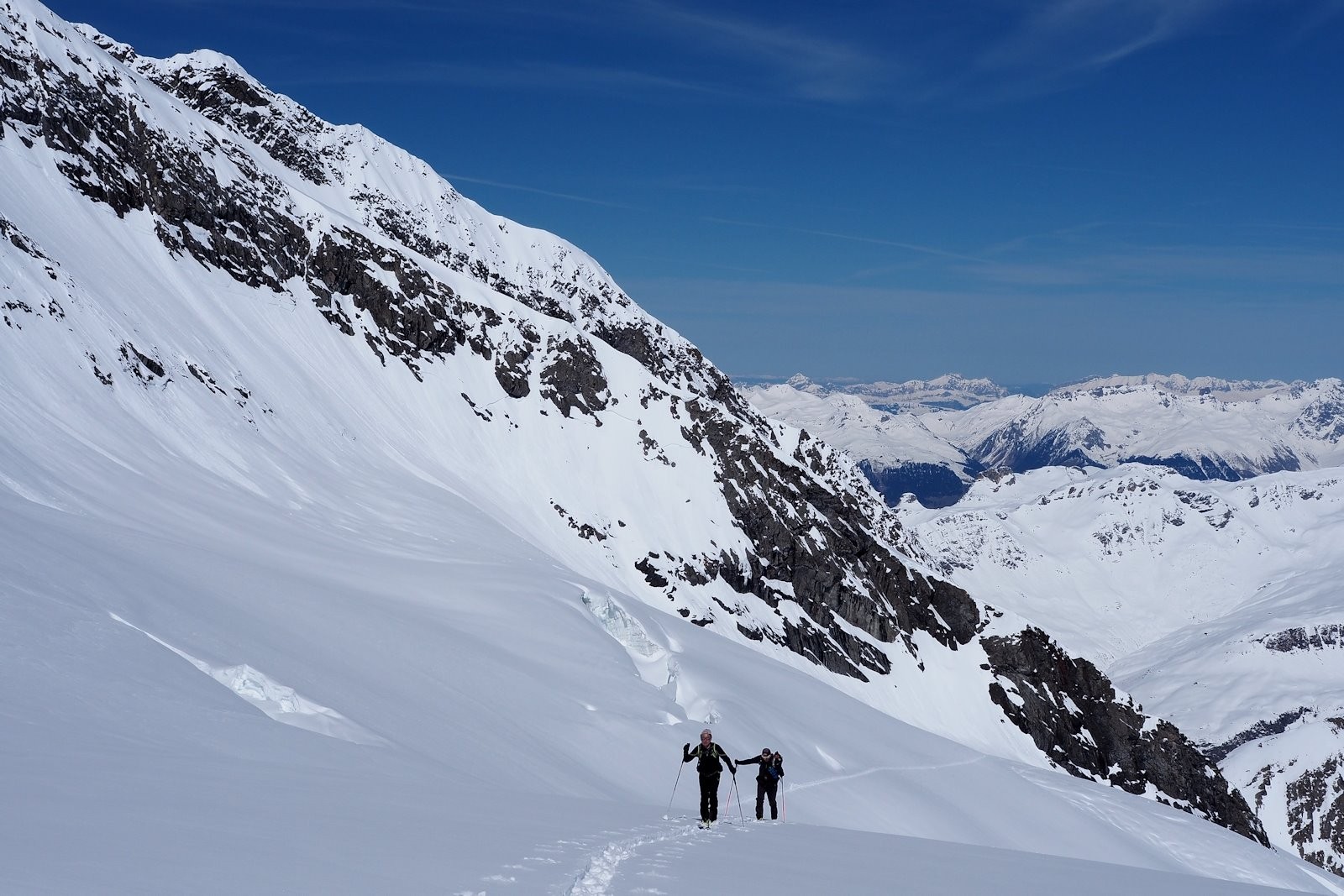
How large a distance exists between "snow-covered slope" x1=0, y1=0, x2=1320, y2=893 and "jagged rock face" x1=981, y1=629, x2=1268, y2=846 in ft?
1.41

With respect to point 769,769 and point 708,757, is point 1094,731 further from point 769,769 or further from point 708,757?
point 708,757

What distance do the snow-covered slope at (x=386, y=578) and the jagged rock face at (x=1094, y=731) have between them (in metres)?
0.43

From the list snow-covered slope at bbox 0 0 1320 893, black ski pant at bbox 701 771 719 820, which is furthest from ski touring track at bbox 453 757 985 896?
black ski pant at bbox 701 771 719 820

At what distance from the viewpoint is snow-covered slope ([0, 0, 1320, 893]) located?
14000 mm

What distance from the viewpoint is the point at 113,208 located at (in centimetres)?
7625

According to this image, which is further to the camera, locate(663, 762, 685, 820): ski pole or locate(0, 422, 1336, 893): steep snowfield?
locate(663, 762, 685, 820): ski pole

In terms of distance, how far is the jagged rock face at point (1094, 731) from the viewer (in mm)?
106562

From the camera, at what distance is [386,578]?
40188 mm

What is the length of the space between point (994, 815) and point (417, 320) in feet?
240

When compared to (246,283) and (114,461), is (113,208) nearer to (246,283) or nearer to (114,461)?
(246,283)

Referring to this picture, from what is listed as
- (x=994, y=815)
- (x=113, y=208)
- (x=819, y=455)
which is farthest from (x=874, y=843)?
(x=819, y=455)

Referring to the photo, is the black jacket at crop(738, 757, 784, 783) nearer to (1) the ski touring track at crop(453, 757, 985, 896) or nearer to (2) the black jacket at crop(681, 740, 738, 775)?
(2) the black jacket at crop(681, 740, 738, 775)

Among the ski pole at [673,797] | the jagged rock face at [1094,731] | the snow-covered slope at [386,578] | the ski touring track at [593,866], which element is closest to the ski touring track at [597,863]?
the ski touring track at [593,866]

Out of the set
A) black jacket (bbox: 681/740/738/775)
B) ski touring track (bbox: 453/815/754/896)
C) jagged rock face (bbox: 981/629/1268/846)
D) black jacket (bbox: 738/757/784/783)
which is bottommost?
ski touring track (bbox: 453/815/754/896)
